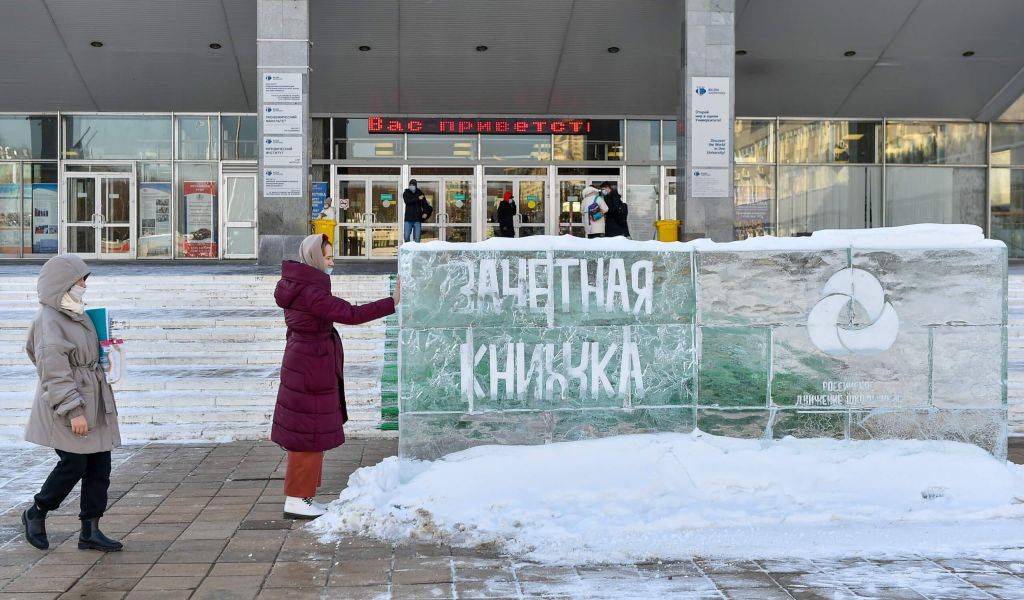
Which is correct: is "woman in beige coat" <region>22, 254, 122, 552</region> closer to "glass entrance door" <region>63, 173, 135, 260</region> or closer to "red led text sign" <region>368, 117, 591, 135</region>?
"red led text sign" <region>368, 117, 591, 135</region>

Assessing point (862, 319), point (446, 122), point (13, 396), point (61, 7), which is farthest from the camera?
point (446, 122)

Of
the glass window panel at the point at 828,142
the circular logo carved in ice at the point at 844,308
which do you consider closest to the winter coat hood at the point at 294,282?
the circular logo carved in ice at the point at 844,308

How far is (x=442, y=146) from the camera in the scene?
2388cm

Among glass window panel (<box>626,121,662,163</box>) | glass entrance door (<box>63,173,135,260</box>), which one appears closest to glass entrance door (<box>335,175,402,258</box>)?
glass entrance door (<box>63,173,135,260</box>)

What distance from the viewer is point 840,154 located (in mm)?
24422

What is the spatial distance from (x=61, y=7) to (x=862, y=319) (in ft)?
58.0

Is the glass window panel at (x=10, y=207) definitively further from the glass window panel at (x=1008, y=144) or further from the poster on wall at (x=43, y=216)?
the glass window panel at (x=1008, y=144)

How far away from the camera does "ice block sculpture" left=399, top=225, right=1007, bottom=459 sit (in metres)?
6.31

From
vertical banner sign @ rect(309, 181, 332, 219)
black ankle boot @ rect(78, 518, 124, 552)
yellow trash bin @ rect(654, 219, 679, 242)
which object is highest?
vertical banner sign @ rect(309, 181, 332, 219)

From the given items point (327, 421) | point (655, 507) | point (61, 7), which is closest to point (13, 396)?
point (327, 421)

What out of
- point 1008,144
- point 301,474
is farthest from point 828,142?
point 301,474

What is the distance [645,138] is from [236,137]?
9.69 meters

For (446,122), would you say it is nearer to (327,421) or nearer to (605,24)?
(605,24)

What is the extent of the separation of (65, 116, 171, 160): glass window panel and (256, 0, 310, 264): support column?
24.7 feet
